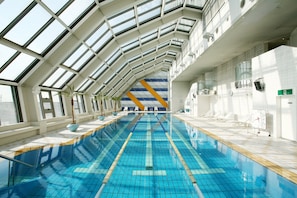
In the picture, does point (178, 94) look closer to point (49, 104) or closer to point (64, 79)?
point (64, 79)

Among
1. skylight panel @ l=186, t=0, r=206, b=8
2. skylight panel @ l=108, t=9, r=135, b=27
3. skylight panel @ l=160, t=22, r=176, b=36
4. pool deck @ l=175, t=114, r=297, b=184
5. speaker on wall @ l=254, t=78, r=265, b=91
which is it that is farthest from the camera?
skylight panel @ l=160, t=22, r=176, b=36

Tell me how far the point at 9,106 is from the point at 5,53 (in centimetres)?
240

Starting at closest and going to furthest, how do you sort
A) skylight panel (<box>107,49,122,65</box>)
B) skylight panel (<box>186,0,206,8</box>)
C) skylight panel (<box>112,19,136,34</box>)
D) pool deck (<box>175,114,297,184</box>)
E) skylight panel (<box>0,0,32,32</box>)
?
pool deck (<box>175,114,297,184</box>) → skylight panel (<box>0,0,32,32</box>) → skylight panel (<box>112,19,136,34</box>) → skylight panel (<box>186,0,206,8</box>) → skylight panel (<box>107,49,122,65</box>)

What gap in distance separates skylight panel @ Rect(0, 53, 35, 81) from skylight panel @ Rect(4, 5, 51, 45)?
74 cm

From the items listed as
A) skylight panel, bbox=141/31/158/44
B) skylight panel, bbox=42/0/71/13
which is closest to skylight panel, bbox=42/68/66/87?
skylight panel, bbox=42/0/71/13

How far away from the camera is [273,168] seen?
391 centimetres

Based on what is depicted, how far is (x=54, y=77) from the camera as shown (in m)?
9.49

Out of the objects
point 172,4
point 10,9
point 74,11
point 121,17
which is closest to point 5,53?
point 10,9

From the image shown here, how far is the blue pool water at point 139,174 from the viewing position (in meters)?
3.12

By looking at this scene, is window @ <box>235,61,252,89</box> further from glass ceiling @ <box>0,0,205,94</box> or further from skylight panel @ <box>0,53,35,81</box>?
skylight panel @ <box>0,53,35,81</box>

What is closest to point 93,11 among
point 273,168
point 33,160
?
point 33,160

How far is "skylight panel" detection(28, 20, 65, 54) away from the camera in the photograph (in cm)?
661

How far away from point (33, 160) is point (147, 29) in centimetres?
883

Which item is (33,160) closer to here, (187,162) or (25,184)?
(25,184)
